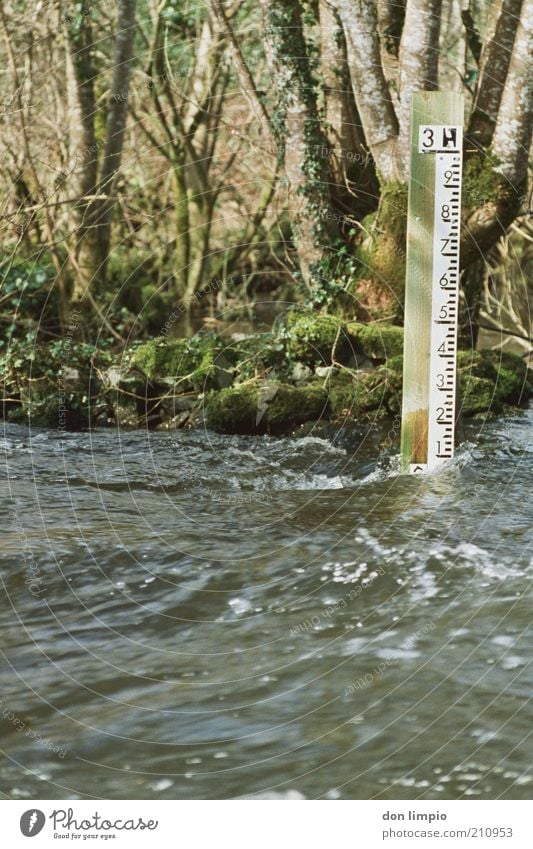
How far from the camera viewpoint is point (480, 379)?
396 inches

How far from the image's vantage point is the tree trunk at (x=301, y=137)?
35.4 feet

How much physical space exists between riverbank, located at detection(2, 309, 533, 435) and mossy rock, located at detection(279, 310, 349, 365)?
0.03ft

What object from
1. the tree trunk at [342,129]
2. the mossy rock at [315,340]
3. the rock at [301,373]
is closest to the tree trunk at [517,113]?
the tree trunk at [342,129]

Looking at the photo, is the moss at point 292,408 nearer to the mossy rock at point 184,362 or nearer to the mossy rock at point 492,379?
Result: the mossy rock at point 184,362

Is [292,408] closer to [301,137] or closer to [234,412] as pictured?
[234,412]

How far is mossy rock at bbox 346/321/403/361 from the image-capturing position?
9.93 meters

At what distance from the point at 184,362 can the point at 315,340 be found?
139cm

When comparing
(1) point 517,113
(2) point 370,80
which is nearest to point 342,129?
(2) point 370,80

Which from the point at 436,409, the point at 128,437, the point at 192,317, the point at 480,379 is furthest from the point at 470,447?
the point at 192,317

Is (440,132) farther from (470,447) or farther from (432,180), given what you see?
(470,447)

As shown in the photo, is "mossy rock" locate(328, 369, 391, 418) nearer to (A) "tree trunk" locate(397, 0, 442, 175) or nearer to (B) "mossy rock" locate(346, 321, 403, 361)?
(B) "mossy rock" locate(346, 321, 403, 361)

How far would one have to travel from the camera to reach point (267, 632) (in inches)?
198
